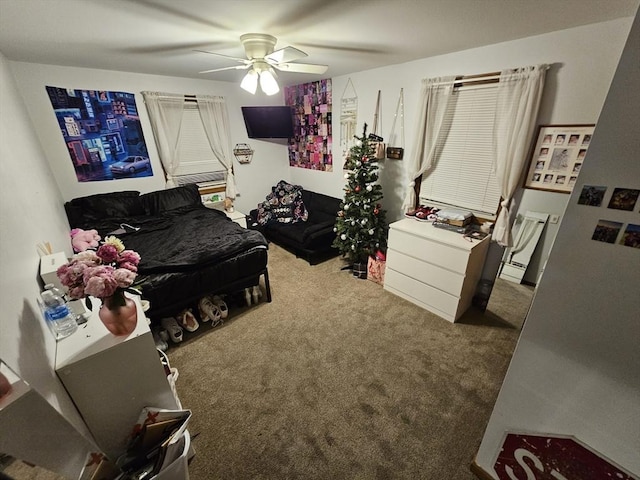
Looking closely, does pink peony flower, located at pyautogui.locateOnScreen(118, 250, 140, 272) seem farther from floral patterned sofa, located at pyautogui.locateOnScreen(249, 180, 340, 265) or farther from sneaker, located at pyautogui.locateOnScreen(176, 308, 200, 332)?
floral patterned sofa, located at pyautogui.locateOnScreen(249, 180, 340, 265)

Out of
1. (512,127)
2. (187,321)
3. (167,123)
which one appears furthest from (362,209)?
(167,123)

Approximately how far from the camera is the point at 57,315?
4.17 ft

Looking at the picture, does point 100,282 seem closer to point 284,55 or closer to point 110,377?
point 110,377

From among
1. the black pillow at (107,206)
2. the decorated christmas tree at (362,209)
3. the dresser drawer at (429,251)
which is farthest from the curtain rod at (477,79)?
the black pillow at (107,206)

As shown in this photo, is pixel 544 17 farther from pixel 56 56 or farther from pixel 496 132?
pixel 56 56

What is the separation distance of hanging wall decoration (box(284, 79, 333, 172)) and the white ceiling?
4.54 feet

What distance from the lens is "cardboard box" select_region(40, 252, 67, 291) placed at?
53.2 inches

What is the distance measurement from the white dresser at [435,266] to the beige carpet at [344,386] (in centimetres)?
15

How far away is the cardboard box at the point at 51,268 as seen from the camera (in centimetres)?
135

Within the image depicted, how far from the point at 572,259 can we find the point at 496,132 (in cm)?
185

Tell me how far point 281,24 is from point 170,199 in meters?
2.86

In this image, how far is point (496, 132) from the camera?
2381 mm

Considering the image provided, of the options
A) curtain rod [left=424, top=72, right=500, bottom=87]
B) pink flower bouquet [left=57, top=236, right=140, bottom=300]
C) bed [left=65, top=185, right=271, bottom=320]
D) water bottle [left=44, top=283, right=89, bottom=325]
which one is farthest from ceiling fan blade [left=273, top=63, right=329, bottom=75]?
water bottle [left=44, top=283, right=89, bottom=325]

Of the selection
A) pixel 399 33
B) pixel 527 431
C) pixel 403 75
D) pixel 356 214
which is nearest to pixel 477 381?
pixel 527 431
